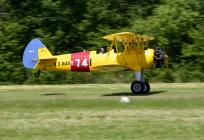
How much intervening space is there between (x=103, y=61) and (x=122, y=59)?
812 mm

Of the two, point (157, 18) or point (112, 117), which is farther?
point (157, 18)

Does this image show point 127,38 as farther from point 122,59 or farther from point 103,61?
point 103,61

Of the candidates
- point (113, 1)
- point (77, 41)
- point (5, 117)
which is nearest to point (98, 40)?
point (77, 41)

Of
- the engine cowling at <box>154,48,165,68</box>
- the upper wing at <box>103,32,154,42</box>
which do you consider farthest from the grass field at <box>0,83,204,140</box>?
the upper wing at <box>103,32,154,42</box>

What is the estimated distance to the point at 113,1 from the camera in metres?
Answer: 35.2

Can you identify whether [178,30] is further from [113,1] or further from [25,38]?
[25,38]

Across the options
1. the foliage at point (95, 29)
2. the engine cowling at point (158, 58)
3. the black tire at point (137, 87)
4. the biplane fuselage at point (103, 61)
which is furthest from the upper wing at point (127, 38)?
the foliage at point (95, 29)

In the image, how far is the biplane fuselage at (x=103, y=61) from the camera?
69.8 ft

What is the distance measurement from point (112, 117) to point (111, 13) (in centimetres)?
2069

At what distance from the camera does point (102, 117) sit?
13.9 meters

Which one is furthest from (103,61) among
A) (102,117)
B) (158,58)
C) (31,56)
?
(102,117)

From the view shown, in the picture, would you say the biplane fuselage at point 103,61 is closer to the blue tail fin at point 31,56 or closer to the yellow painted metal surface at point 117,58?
the yellow painted metal surface at point 117,58

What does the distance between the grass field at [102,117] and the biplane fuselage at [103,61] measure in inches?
77.7

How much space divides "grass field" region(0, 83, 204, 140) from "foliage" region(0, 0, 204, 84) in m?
9.58
